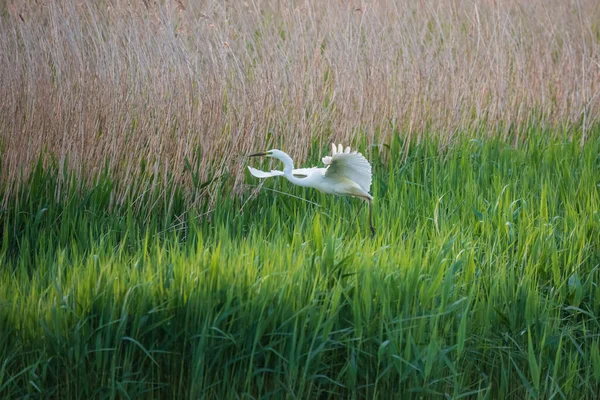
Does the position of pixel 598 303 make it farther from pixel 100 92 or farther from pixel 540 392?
A: pixel 100 92

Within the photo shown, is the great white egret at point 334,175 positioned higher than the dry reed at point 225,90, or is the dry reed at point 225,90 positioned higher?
the dry reed at point 225,90

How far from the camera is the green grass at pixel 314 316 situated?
8.59 feet

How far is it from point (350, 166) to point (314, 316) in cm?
93

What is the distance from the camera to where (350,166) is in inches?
136

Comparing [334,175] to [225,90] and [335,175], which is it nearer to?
[335,175]

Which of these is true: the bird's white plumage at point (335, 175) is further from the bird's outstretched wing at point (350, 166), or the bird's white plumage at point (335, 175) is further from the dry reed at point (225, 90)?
the dry reed at point (225, 90)

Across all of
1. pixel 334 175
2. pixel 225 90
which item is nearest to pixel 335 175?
pixel 334 175

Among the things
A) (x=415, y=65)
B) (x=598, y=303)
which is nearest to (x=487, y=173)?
(x=415, y=65)

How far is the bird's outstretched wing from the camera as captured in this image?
3359 mm

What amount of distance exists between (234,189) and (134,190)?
1.79ft

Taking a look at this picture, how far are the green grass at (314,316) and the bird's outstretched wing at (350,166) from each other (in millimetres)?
270

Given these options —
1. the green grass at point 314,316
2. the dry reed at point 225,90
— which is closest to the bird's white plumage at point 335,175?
the green grass at point 314,316

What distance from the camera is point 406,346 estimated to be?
2.65 m

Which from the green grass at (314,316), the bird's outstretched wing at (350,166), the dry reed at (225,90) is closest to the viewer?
the green grass at (314,316)
